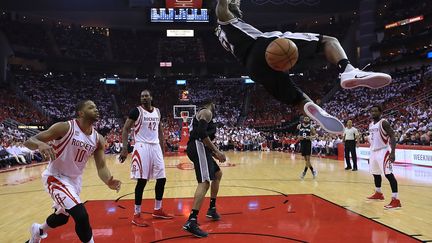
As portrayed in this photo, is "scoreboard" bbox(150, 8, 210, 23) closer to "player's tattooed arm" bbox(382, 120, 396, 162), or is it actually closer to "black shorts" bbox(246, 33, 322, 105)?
"player's tattooed arm" bbox(382, 120, 396, 162)

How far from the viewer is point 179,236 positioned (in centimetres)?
503

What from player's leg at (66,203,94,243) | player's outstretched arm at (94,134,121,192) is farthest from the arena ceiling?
player's leg at (66,203,94,243)

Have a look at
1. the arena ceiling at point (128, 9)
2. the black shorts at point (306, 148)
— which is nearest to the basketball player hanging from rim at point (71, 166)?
the black shorts at point (306, 148)

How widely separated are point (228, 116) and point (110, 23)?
13832 millimetres

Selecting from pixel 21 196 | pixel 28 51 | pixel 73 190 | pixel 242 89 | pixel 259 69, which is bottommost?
pixel 21 196

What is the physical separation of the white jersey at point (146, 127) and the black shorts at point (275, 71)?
2.72 meters

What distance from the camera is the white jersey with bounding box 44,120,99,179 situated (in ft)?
13.1

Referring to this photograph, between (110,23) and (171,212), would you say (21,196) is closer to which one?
(171,212)

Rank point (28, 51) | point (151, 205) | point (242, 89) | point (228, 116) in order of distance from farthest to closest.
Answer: point (242, 89)
point (228, 116)
point (28, 51)
point (151, 205)

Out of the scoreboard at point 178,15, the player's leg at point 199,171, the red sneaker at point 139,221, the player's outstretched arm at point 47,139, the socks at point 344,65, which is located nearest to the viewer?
the player's outstretched arm at point 47,139

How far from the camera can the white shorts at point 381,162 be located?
701 cm

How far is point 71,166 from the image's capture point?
4.09m

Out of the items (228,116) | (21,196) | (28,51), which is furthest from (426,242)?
(28,51)

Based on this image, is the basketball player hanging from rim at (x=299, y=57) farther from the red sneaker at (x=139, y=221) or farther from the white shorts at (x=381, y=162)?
the white shorts at (x=381, y=162)
